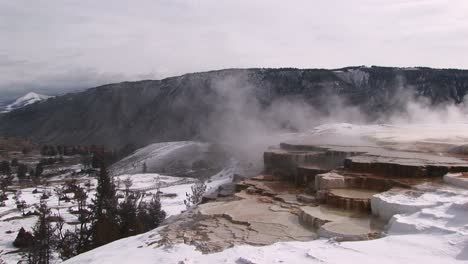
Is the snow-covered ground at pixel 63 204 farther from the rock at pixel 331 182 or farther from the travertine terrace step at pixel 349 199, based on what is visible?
the travertine terrace step at pixel 349 199

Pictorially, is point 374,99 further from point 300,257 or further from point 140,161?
point 300,257

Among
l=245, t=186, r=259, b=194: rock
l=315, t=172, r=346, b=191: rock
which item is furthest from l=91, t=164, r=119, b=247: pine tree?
l=315, t=172, r=346, b=191: rock

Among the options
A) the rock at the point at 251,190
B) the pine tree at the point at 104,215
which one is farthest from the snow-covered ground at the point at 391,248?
the pine tree at the point at 104,215

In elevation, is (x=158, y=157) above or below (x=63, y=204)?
above

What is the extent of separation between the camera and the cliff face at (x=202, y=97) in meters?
92.1

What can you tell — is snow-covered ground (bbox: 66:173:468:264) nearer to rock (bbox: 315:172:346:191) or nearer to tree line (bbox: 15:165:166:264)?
rock (bbox: 315:172:346:191)

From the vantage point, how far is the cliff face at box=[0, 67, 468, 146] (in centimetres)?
9212

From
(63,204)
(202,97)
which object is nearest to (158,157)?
(63,204)

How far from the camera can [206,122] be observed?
108 metres

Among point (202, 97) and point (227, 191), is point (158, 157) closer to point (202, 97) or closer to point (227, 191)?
point (202, 97)

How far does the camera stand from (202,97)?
12012cm

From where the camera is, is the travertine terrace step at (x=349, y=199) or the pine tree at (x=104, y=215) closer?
the travertine terrace step at (x=349, y=199)

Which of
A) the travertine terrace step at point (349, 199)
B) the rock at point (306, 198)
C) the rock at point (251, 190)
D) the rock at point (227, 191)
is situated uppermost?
the travertine terrace step at point (349, 199)

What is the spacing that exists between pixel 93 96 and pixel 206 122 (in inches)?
2404
